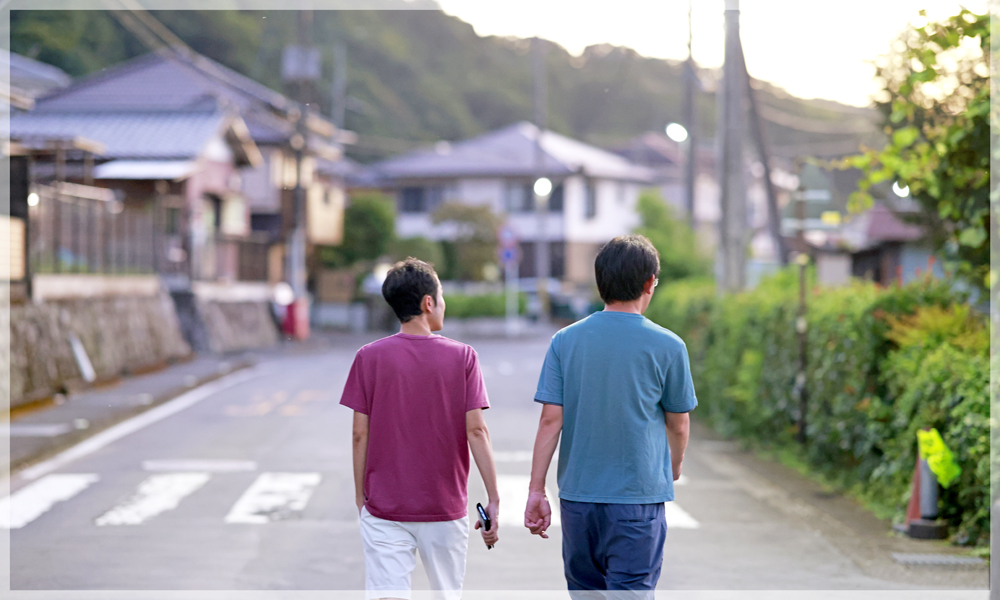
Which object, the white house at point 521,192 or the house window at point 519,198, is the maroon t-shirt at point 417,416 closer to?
the white house at point 521,192

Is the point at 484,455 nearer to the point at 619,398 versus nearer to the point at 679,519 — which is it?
the point at 619,398

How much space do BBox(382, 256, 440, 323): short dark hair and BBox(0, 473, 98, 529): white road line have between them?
540 centimetres

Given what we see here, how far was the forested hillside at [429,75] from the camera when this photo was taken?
156 feet

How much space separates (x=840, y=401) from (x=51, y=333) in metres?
12.7

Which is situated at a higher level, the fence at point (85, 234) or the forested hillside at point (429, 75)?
the forested hillside at point (429, 75)

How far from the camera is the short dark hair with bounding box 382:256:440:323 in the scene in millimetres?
4145

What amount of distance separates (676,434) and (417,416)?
3.13 ft

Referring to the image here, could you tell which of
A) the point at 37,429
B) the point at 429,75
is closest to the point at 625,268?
the point at 37,429

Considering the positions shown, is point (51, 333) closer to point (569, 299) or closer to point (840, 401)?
point (840, 401)

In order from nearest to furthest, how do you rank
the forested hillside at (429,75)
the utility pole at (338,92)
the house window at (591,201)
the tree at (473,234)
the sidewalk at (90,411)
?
the sidewalk at (90,411), the forested hillside at (429,75), the tree at (473,234), the utility pole at (338,92), the house window at (591,201)

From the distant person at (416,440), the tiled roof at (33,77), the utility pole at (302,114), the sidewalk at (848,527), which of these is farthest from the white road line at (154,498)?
the tiled roof at (33,77)

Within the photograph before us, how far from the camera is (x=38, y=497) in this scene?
31.1ft

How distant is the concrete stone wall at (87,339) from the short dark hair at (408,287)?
1201 centimetres

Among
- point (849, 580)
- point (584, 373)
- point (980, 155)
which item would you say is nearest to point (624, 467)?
point (584, 373)
